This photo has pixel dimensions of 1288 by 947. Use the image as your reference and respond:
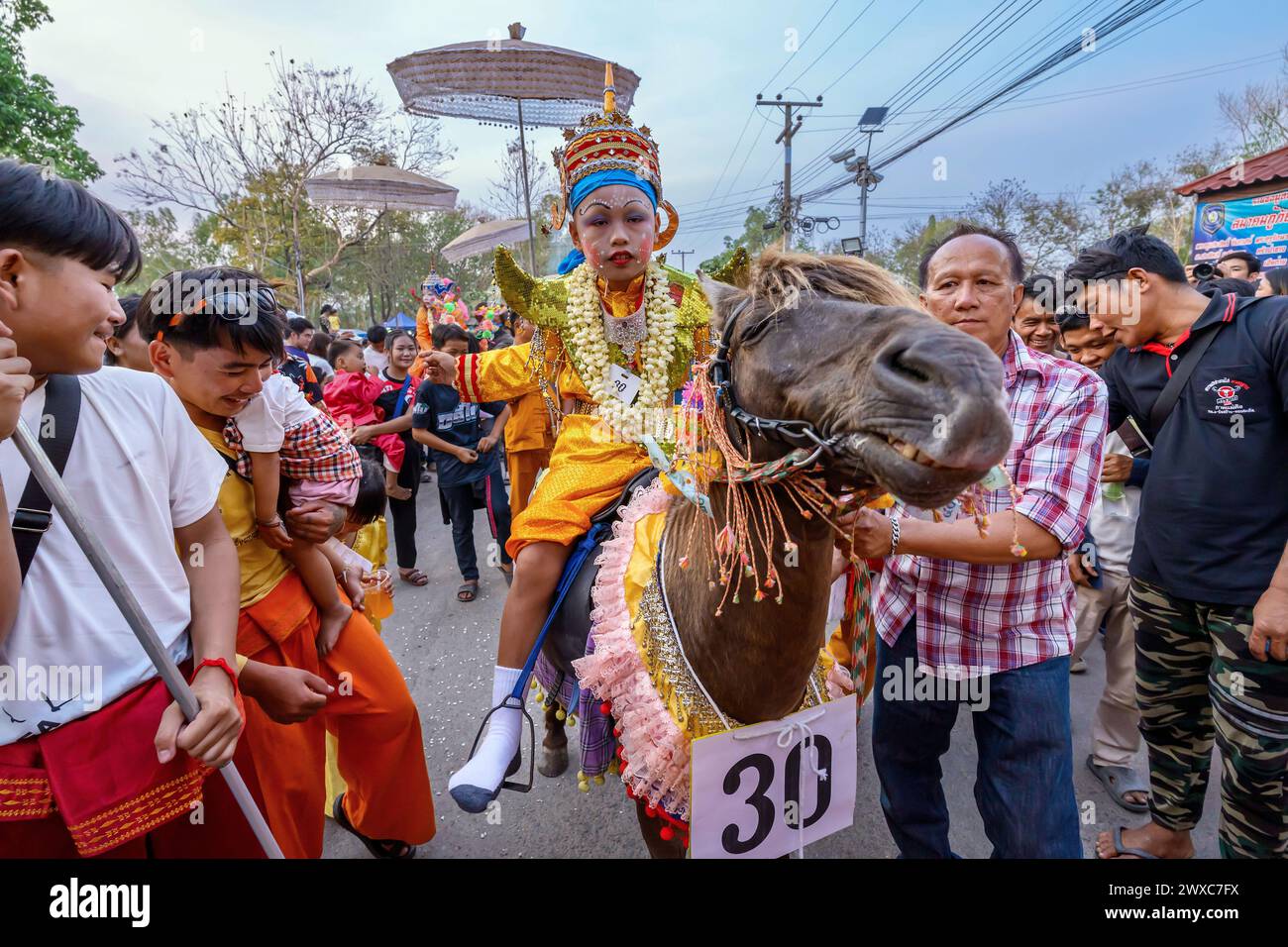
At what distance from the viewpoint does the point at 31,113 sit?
591 inches

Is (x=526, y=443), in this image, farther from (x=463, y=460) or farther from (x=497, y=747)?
(x=497, y=747)

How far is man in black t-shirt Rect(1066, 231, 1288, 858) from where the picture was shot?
2.23m

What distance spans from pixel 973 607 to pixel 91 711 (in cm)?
248

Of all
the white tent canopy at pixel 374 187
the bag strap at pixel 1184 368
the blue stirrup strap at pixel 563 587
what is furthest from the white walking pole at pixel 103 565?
the white tent canopy at pixel 374 187

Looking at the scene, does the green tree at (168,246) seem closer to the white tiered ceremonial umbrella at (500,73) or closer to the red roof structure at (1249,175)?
the white tiered ceremonial umbrella at (500,73)

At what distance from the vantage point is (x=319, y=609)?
97.3 inches

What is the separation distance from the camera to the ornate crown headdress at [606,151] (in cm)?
278

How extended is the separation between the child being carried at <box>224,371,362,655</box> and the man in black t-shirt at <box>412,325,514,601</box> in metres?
3.23

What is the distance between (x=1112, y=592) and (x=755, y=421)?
332 cm

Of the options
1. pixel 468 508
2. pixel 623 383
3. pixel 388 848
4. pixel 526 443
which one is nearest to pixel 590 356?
pixel 623 383

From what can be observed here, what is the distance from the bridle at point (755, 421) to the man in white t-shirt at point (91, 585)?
1.41m

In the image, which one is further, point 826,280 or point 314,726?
point 314,726
